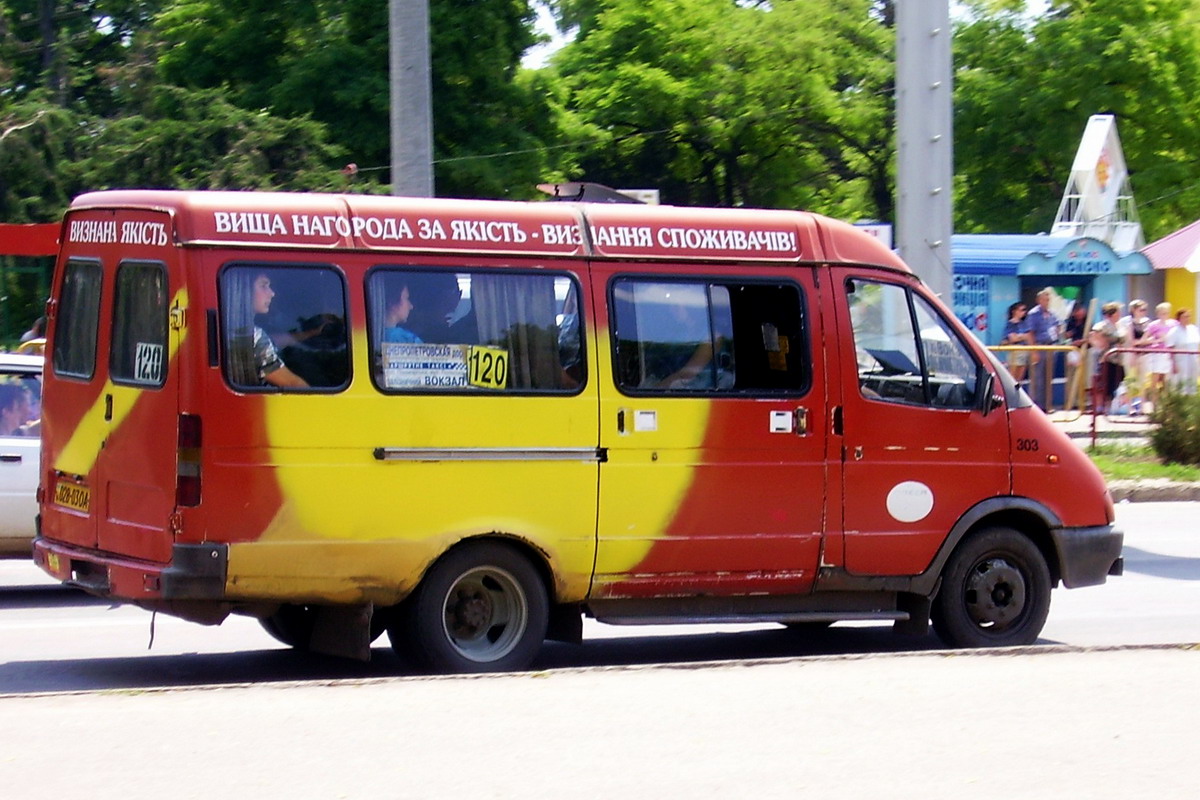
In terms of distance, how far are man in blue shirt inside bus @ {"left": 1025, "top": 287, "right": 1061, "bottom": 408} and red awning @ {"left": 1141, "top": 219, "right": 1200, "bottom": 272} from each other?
26.8 ft

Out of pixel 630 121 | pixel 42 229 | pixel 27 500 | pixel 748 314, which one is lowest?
pixel 27 500

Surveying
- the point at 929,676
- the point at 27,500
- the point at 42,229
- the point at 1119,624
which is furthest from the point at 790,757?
the point at 42,229

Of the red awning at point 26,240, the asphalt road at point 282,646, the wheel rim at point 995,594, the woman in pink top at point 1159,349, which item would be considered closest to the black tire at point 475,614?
the asphalt road at point 282,646

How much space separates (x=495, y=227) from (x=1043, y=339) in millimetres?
15850

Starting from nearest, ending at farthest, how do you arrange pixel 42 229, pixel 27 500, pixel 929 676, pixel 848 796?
pixel 848 796
pixel 929 676
pixel 27 500
pixel 42 229

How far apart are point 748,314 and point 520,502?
5.04 ft

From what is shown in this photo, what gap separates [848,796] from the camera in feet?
17.1

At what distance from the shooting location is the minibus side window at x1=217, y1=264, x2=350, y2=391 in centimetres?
705

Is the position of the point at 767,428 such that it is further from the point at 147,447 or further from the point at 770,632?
the point at 147,447

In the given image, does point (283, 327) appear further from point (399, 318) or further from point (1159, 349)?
point (1159, 349)

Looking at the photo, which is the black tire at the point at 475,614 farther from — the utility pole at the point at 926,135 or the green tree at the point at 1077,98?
the green tree at the point at 1077,98

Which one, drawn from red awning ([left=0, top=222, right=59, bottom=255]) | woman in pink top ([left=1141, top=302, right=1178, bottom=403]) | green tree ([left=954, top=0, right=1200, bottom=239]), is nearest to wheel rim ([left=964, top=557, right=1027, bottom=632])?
woman in pink top ([left=1141, top=302, right=1178, bottom=403])

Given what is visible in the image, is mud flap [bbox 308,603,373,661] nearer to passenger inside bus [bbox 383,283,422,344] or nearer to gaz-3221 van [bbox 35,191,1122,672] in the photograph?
gaz-3221 van [bbox 35,191,1122,672]

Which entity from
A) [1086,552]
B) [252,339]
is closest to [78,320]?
[252,339]
